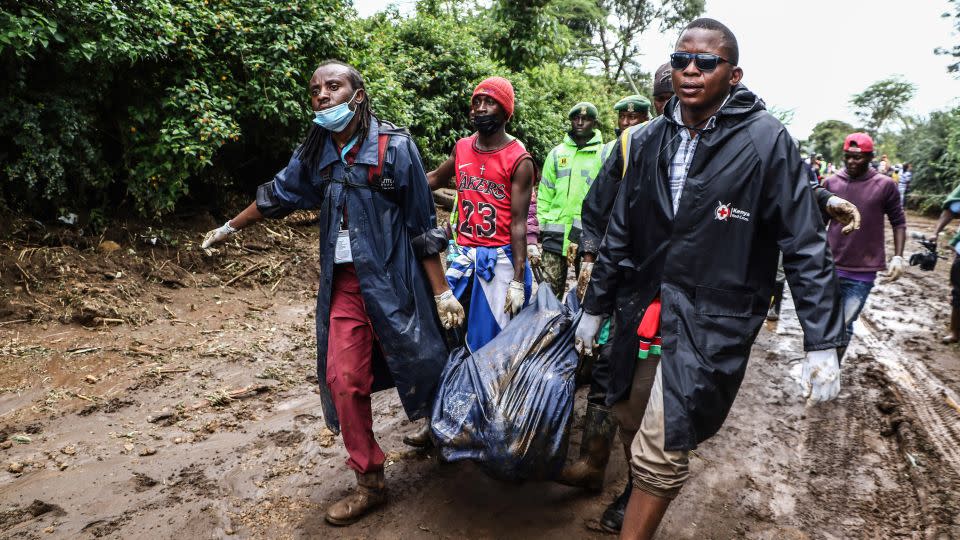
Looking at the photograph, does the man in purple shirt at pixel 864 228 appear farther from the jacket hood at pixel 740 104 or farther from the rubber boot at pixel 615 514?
the jacket hood at pixel 740 104

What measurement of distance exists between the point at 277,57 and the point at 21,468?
4.17m

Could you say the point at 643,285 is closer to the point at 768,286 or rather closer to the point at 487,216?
the point at 768,286

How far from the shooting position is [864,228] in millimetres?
4844

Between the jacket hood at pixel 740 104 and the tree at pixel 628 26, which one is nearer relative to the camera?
the jacket hood at pixel 740 104

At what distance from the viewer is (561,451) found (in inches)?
103

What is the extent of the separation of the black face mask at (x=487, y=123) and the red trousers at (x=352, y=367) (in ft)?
4.13

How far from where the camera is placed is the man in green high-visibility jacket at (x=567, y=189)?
15.2ft

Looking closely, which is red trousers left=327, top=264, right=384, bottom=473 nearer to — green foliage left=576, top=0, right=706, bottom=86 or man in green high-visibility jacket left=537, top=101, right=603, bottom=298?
man in green high-visibility jacket left=537, top=101, right=603, bottom=298

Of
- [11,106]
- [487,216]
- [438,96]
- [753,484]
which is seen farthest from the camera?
[438,96]

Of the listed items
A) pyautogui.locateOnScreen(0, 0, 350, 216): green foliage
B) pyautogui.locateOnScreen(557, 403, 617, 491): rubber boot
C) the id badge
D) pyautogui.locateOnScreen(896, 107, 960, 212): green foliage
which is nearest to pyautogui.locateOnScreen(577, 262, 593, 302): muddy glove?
pyautogui.locateOnScreen(557, 403, 617, 491): rubber boot

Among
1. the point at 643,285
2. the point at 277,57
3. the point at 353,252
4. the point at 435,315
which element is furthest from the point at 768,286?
the point at 277,57

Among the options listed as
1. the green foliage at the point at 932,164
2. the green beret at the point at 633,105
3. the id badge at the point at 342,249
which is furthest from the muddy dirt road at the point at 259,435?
the green foliage at the point at 932,164

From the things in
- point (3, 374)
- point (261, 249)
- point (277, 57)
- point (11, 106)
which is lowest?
point (3, 374)

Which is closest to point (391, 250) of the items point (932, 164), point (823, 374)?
point (823, 374)
